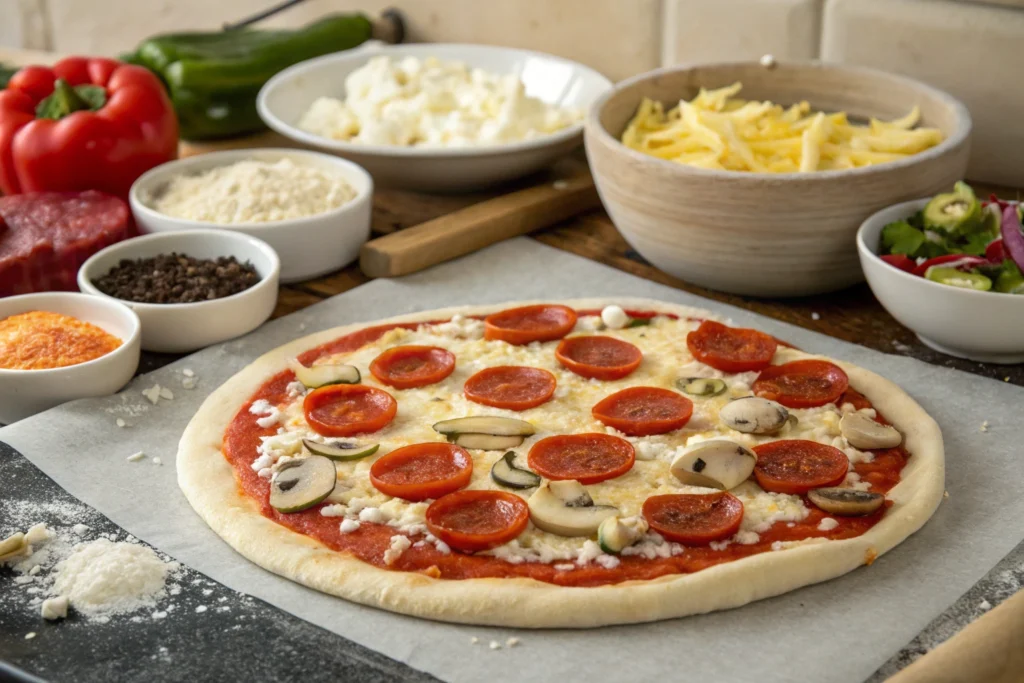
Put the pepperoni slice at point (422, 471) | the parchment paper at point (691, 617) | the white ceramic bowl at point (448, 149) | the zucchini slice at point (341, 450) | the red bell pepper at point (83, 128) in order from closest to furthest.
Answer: the parchment paper at point (691, 617)
the pepperoni slice at point (422, 471)
the zucchini slice at point (341, 450)
the red bell pepper at point (83, 128)
the white ceramic bowl at point (448, 149)

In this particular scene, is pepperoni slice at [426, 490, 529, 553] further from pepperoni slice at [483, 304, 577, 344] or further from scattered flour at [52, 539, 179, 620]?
pepperoni slice at [483, 304, 577, 344]

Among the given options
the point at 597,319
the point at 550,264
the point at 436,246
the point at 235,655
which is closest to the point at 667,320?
the point at 597,319

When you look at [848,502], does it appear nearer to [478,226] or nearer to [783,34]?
[478,226]

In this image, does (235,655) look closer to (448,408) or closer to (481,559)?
(481,559)

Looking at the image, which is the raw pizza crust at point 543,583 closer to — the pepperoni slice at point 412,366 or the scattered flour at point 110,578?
the scattered flour at point 110,578

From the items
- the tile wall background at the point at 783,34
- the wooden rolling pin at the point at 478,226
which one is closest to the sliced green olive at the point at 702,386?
the wooden rolling pin at the point at 478,226

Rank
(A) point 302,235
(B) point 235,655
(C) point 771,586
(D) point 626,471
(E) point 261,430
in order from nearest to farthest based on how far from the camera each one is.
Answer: (B) point 235,655 < (C) point 771,586 < (D) point 626,471 < (E) point 261,430 < (A) point 302,235
